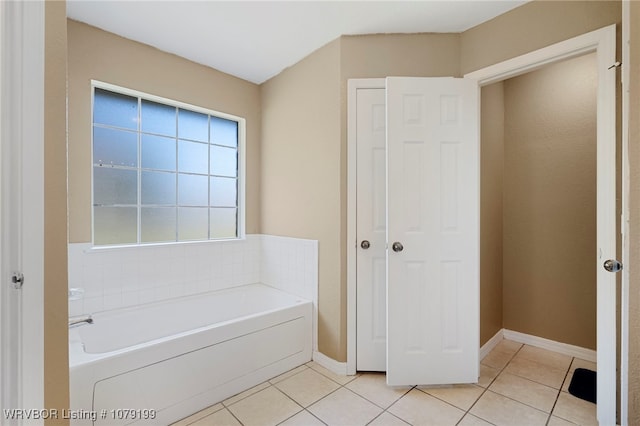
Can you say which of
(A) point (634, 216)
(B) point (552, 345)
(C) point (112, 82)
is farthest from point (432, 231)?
(C) point (112, 82)

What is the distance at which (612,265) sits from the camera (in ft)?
4.78

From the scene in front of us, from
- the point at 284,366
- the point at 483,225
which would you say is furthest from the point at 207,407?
the point at 483,225

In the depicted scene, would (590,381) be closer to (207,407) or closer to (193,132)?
(207,407)

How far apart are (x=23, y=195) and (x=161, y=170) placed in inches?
72.9

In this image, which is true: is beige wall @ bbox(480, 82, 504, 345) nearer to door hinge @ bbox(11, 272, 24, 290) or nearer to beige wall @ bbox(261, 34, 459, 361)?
beige wall @ bbox(261, 34, 459, 361)

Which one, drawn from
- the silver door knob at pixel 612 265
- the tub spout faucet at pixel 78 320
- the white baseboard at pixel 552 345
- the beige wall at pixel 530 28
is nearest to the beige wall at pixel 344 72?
the beige wall at pixel 530 28

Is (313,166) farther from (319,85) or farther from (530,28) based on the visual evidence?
(530,28)

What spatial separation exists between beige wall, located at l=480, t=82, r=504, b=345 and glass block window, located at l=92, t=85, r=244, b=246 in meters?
2.28

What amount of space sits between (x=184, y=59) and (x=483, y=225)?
2.92 meters

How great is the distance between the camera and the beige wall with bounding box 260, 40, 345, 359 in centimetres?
216

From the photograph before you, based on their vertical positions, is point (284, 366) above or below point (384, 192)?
below

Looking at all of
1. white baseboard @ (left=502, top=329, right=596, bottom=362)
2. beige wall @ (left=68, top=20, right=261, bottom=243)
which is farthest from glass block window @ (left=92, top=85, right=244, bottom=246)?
white baseboard @ (left=502, top=329, right=596, bottom=362)

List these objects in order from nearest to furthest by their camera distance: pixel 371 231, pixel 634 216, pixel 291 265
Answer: pixel 634 216 → pixel 371 231 → pixel 291 265

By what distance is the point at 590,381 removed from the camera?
1.92 m
